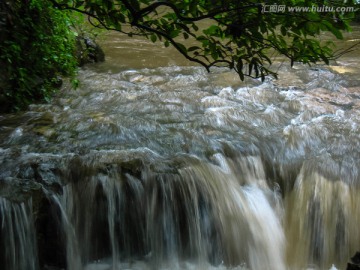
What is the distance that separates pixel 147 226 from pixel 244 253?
101 centimetres

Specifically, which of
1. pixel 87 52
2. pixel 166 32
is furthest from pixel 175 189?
pixel 87 52

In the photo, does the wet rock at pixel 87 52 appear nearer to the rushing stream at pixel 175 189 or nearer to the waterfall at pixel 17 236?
the rushing stream at pixel 175 189

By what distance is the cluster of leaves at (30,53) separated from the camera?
4770mm

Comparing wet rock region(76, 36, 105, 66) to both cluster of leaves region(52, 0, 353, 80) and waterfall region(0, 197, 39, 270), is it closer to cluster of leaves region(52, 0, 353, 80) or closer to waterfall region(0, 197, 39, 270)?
waterfall region(0, 197, 39, 270)

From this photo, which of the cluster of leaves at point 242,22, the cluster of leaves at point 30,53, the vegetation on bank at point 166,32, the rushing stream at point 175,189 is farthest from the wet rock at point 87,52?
the cluster of leaves at point 242,22

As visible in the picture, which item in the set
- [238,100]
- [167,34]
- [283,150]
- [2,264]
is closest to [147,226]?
[2,264]

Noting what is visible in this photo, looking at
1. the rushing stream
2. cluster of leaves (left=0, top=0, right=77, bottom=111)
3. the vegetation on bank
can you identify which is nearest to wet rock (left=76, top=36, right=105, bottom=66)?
the vegetation on bank

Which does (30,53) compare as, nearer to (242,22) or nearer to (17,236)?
(17,236)

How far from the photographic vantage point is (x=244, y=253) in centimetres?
392

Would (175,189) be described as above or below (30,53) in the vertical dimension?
below

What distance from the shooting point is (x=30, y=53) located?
5.14 metres

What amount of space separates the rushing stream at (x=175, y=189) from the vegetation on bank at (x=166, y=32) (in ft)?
1.76

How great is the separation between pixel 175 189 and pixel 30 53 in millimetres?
2805

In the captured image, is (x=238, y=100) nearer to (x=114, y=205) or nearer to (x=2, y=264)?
(x=114, y=205)
